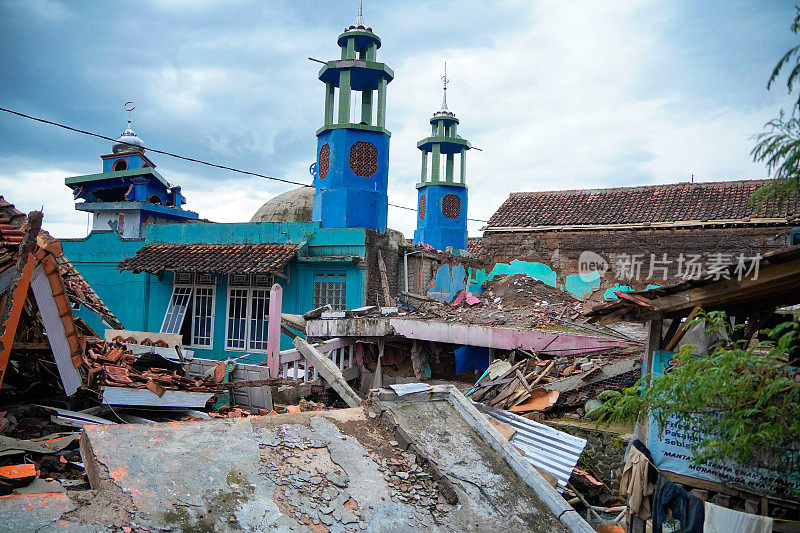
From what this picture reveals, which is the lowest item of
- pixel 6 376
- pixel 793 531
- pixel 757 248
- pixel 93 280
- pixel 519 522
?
pixel 519 522

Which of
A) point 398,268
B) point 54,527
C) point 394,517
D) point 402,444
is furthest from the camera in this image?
point 398,268

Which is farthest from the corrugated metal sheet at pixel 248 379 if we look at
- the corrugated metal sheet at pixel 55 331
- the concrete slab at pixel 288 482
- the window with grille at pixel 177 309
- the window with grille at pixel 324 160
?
the window with grille at pixel 324 160

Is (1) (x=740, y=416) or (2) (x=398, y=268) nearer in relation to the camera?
(1) (x=740, y=416)

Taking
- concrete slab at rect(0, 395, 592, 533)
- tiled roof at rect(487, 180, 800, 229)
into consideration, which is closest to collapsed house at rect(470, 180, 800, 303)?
tiled roof at rect(487, 180, 800, 229)

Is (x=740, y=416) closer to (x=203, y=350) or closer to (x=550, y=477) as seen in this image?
(x=550, y=477)

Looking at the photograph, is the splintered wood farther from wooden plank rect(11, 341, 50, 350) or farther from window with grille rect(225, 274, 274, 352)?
wooden plank rect(11, 341, 50, 350)

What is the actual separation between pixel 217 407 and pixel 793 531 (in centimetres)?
736

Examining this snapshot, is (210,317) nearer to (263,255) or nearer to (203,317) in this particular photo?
(203,317)

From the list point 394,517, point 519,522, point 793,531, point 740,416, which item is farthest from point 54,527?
point 793,531

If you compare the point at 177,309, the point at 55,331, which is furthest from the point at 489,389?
the point at 177,309

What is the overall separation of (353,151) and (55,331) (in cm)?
1179

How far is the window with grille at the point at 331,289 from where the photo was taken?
48.8 feet

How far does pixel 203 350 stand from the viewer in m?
15.8

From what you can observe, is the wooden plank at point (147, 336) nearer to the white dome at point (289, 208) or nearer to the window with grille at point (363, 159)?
the window with grille at point (363, 159)
